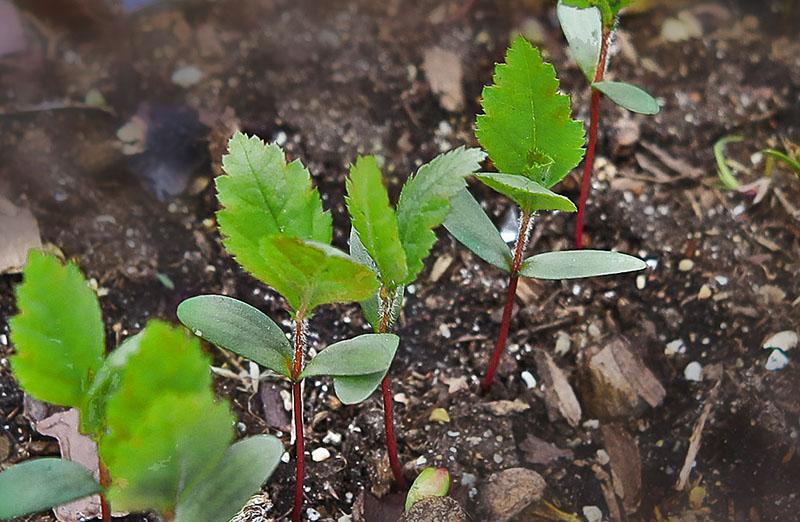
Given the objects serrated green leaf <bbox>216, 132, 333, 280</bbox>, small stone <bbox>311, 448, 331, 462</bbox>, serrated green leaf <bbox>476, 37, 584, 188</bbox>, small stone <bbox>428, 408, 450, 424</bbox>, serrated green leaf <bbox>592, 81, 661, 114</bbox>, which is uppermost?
serrated green leaf <bbox>216, 132, 333, 280</bbox>

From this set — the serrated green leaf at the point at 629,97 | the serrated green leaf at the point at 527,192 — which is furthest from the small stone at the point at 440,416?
the serrated green leaf at the point at 629,97

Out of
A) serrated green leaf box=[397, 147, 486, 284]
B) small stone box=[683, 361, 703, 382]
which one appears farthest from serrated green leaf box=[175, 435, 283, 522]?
small stone box=[683, 361, 703, 382]

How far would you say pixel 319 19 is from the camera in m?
1.68

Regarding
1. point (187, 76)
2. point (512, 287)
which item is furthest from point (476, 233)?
point (187, 76)

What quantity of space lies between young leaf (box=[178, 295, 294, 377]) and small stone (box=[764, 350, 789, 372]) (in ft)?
2.36

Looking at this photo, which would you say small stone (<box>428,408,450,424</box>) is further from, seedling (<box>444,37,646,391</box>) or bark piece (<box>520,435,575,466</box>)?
seedling (<box>444,37,646,391</box>)

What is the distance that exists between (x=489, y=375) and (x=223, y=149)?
58 centimetres

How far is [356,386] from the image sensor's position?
87 centimetres

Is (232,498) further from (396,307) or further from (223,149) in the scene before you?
(223,149)

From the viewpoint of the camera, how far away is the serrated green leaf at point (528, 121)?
0.85 metres

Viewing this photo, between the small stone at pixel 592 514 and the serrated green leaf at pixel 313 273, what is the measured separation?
1.71 feet

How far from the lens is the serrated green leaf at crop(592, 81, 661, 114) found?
3.65ft

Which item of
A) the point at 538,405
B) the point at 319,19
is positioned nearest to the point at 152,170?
the point at 319,19

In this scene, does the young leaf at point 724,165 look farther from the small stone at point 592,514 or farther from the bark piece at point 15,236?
the bark piece at point 15,236
